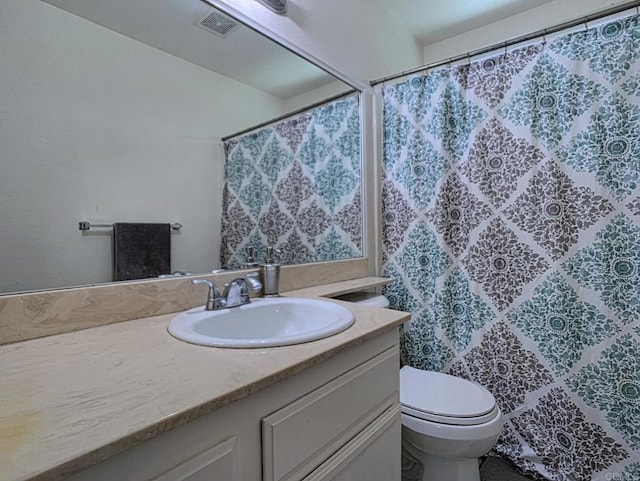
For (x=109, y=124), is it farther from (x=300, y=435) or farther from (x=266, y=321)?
(x=300, y=435)

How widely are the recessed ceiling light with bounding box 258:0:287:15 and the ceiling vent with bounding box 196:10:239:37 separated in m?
0.20

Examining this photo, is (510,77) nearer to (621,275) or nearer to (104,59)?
(621,275)

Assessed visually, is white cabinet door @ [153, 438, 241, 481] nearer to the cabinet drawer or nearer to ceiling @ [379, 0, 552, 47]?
the cabinet drawer

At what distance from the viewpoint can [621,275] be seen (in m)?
1.26

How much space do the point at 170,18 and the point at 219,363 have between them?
41.3 inches

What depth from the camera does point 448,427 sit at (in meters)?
1.12

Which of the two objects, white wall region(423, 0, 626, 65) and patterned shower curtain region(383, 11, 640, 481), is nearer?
patterned shower curtain region(383, 11, 640, 481)

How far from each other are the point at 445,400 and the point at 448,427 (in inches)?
5.3

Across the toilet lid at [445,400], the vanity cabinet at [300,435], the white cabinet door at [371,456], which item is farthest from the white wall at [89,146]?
the toilet lid at [445,400]

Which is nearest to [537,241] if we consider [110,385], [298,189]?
[298,189]

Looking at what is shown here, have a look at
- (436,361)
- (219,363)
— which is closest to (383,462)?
(219,363)

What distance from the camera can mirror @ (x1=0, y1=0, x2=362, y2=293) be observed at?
0.80 m

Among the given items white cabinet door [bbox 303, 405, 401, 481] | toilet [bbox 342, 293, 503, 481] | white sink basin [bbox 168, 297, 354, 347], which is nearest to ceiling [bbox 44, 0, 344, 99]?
white sink basin [bbox 168, 297, 354, 347]

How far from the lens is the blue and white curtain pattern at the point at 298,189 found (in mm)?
1277
